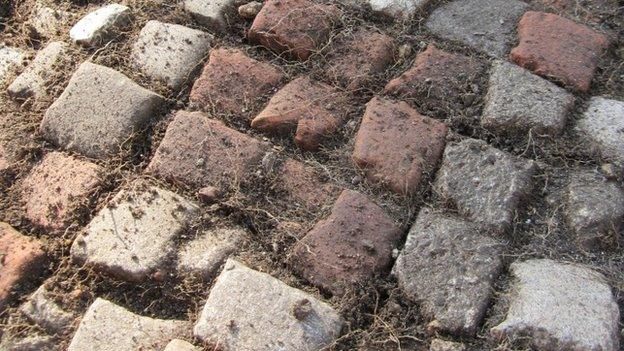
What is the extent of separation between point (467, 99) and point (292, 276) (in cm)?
61

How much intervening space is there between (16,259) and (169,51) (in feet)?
2.11

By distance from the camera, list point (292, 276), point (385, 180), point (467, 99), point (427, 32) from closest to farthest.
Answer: point (292, 276) < point (385, 180) < point (467, 99) < point (427, 32)

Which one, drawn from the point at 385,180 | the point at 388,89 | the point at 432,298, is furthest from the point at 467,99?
the point at 432,298

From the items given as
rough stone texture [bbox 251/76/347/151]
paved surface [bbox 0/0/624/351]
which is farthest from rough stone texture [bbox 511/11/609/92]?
rough stone texture [bbox 251/76/347/151]

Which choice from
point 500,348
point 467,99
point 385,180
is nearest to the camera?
point 500,348

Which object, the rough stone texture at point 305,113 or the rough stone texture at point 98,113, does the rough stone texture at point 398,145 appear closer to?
the rough stone texture at point 305,113

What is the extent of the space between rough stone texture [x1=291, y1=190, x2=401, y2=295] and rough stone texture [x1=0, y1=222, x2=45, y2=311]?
1.85 feet

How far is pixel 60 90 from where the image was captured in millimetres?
1819

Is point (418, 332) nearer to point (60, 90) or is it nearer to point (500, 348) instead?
point (500, 348)

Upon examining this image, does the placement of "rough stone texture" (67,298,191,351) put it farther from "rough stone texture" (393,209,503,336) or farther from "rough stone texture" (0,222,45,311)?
"rough stone texture" (393,209,503,336)

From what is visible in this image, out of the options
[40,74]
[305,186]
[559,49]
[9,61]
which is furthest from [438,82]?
[9,61]

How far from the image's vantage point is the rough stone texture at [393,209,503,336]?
55.6 inches

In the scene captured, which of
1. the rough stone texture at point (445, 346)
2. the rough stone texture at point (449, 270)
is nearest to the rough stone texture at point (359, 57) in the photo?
the rough stone texture at point (449, 270)

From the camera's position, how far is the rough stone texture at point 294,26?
1.83m
